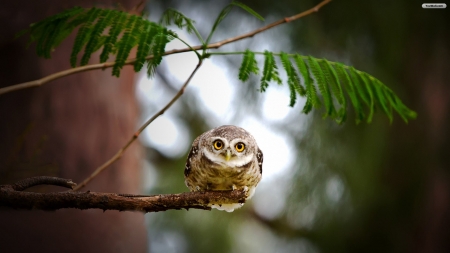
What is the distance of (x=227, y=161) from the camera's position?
111cm

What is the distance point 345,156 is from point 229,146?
1982 mm

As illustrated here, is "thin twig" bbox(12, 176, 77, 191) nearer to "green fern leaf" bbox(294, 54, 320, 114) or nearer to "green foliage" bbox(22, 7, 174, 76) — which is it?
"green foliage" bbox(22, 7, 174, 76)

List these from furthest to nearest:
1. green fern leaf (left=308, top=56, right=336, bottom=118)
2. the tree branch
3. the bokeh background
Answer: the bokeh background < green fern leaf (left=308, top=56, right=336, bottom=118) < the tree branch

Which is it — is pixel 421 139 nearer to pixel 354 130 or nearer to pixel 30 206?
pixel 354 130

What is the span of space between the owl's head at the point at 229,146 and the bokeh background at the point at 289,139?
3.08 ft

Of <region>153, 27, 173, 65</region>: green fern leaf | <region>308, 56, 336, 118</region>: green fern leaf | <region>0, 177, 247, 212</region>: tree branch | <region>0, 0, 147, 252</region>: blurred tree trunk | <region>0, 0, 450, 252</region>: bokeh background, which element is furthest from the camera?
<region>0, 0, 450, 252</region>: bokeh background

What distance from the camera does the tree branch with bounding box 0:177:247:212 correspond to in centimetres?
87

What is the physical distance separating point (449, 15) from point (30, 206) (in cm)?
301

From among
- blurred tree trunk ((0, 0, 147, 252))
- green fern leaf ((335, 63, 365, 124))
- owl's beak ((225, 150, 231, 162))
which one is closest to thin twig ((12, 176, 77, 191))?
blurred tree trunk ((0, 0, 147, 252))

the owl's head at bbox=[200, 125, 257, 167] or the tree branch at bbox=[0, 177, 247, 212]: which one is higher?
the owl's head at bbox=[200, 125, 257, 167]

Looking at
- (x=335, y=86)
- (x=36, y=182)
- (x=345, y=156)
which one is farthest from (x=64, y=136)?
(x=345, y=156)

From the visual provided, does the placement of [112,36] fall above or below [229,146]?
above

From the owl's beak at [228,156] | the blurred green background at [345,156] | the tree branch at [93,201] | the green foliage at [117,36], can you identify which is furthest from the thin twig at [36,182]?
the blurred green background at [345,156]

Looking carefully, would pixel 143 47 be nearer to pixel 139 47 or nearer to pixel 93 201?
pixel 139 47
